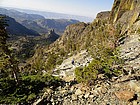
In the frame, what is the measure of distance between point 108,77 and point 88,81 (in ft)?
8.67

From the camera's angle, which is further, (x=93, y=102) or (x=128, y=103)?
(x=93, y=102)

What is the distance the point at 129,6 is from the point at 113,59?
60929mm

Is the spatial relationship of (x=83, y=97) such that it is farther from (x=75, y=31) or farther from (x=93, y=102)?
(x=75, y=31)

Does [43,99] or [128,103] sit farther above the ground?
[128,103]

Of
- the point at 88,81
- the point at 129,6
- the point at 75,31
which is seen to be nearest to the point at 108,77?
the point at 88,81

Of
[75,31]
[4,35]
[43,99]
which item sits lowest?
[75,31]

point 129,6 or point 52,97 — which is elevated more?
point 129,6

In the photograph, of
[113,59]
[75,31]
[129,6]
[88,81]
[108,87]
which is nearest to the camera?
[108,87]

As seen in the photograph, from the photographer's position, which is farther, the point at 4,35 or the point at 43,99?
the point at 4,35

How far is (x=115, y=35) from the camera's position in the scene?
176ft

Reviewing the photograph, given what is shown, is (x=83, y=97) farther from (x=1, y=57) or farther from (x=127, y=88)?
(x=1, y=57)

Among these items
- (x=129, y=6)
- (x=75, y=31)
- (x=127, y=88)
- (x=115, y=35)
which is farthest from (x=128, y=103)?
(x=75, y=31)

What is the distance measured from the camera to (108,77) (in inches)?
1113

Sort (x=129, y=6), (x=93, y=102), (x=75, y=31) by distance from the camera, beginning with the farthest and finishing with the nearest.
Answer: (x=75, y=31) < (x=129, y=6) < (x=93, y=102)
